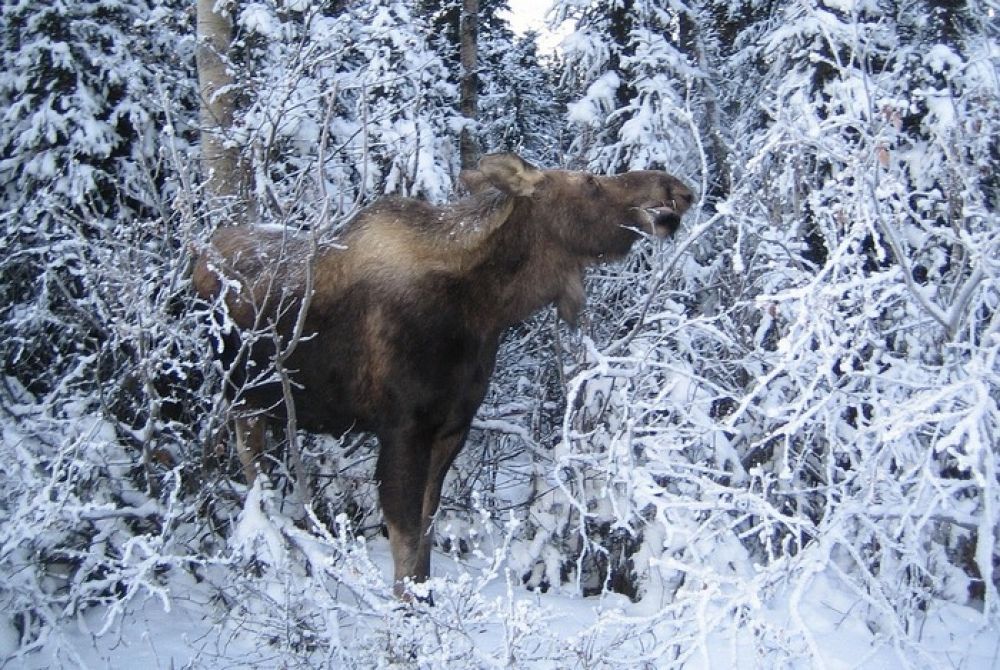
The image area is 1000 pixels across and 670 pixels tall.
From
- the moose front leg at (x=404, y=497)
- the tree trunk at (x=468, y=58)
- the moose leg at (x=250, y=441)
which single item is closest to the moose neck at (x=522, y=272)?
the moose front leg at (x=404, y=497)

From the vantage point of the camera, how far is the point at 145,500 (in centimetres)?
469

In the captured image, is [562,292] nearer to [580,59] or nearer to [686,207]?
[686,207]

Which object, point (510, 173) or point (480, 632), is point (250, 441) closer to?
point (480, 632)

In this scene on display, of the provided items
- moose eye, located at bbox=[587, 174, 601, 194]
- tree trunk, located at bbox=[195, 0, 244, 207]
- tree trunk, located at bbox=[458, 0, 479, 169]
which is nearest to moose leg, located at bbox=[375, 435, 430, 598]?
moose eye, located at bbox=[587, 174, 601, 194]

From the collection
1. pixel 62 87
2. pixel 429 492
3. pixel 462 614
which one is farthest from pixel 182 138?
pixel 462 614

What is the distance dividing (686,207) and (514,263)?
1078 millimetres

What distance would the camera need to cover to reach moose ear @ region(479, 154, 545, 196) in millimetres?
4797

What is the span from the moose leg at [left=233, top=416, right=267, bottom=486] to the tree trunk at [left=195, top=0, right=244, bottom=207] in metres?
1.94

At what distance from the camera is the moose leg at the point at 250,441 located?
17.0 ft

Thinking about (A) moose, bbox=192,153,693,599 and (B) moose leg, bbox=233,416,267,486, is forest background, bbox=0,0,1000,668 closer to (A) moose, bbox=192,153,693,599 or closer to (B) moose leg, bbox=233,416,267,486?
(B) moose leg, bbox=233,416,267,486

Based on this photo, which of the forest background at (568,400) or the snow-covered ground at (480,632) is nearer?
the snow-covered ground at (480,632)

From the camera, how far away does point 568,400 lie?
424 cm

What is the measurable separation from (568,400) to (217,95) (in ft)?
12.5

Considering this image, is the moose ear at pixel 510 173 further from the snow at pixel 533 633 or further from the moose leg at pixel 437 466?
the snow at pixel 533 633
